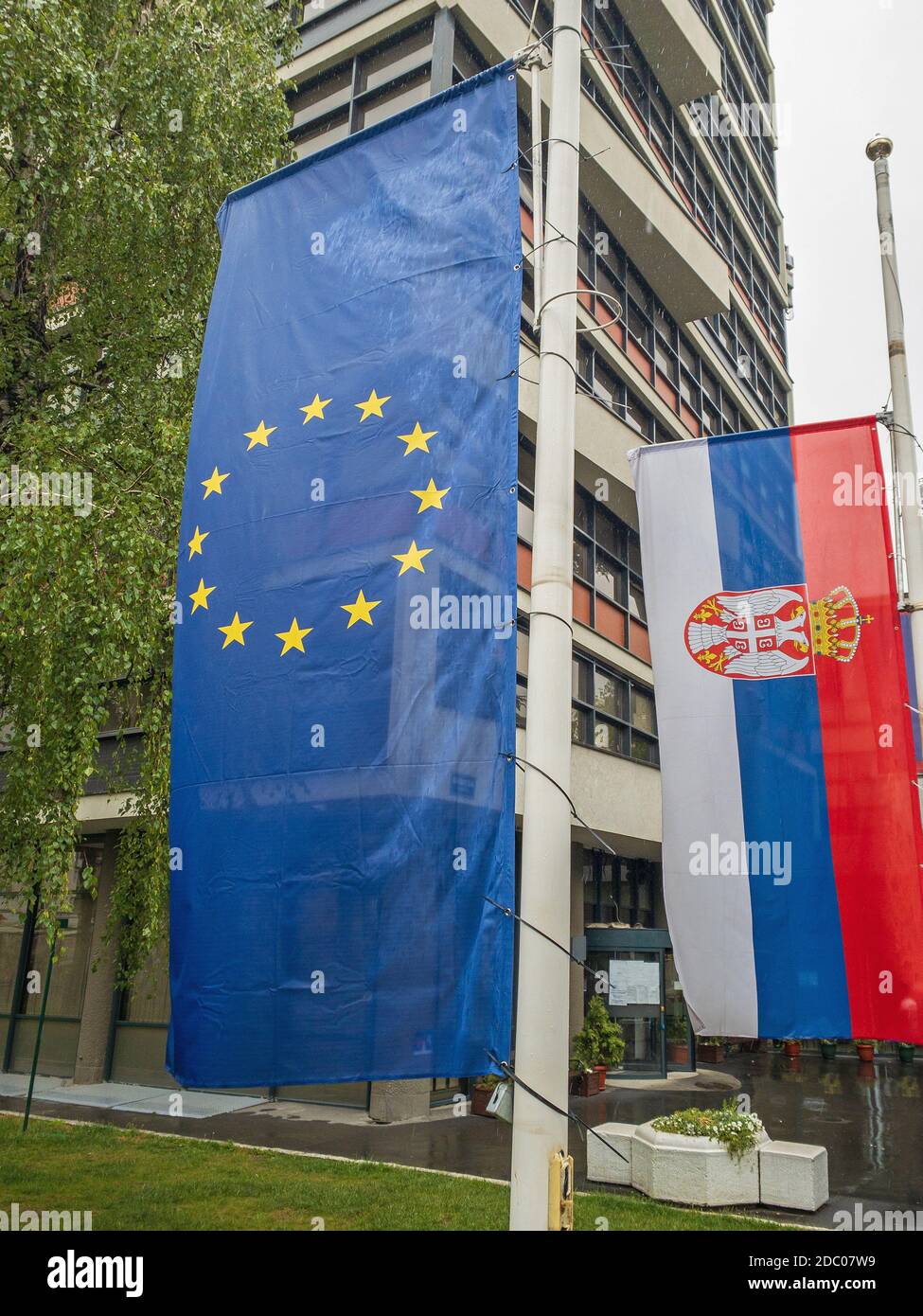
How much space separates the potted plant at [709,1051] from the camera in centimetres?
2378

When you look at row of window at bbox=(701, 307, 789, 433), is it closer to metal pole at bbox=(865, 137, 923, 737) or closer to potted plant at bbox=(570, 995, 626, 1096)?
potted plant at bbox=(570, 995, 626, 1096)

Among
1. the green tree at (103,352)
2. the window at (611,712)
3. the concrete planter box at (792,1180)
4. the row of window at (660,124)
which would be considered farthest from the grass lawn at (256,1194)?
the row of window at (660,124)

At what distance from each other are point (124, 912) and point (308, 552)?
5.29 m

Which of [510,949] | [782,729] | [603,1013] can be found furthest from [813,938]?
[603,1013]

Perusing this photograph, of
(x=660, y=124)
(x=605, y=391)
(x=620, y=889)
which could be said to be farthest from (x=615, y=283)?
(x=620, y=889)

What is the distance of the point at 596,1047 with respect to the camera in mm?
18141

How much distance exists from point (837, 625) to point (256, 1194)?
723 centimetres

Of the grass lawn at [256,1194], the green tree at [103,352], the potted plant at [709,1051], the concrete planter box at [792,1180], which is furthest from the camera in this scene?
the potted plant at [709,1051]

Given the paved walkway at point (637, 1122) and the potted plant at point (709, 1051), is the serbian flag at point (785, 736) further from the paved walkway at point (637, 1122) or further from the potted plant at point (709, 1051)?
the potted plant at point (709, 1051)

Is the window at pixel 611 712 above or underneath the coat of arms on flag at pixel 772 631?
above

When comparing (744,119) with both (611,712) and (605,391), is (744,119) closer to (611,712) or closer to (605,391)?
(605,391)

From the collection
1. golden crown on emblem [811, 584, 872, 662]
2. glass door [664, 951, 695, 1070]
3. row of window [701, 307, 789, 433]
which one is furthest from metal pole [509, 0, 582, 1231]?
row of window [701, 307, 789, 433]

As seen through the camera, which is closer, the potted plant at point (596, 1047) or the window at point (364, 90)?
the window at point (364, 90)

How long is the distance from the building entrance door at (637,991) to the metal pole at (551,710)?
1577 cm
